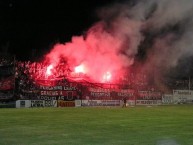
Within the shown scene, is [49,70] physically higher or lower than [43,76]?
higher

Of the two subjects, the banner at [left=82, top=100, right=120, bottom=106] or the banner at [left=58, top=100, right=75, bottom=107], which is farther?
the banner at [left=82, top=100, right=120, bottom=106]

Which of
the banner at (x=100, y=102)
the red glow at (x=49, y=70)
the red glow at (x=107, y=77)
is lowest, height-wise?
the banner at (x=100, y=102)

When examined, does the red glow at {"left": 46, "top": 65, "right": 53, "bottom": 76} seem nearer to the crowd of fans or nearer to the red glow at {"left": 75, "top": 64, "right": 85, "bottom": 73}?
the crowd of fans

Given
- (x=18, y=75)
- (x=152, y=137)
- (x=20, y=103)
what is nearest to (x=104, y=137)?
(x=152, y=137)

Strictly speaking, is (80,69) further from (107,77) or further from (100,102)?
(100,102)

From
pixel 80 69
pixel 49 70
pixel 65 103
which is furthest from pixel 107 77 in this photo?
pixel 65 103

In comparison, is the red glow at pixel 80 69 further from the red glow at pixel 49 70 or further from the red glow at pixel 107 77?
the red glow at pixel 49 70

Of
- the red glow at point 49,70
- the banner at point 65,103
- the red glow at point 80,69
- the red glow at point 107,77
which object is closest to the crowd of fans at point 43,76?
the red glow at point 49,70

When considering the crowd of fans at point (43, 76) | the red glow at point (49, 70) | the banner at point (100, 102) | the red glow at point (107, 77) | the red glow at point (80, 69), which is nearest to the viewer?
the crowd of fans at point (43, 76)

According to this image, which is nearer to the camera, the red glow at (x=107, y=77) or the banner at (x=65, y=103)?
the banner at (x=65, y=103)

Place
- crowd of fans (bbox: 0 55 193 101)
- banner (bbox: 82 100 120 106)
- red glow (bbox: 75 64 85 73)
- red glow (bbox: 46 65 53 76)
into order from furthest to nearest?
red glow (bbox: 46 65 53 76) → red glow (bbox: 75 64 85 73) → banner (bbox: 82 100 120 106) → crowd of fans (bbox: 0 55 193 101)

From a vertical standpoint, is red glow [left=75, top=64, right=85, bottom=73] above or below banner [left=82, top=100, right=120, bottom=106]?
above

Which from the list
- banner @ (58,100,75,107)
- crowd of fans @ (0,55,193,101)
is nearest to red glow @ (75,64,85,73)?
crowd of fans @ (0,55,193,101)

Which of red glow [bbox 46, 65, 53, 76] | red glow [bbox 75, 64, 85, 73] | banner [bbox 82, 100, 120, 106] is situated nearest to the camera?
banner [bbox 82, 100, 120, 106]
